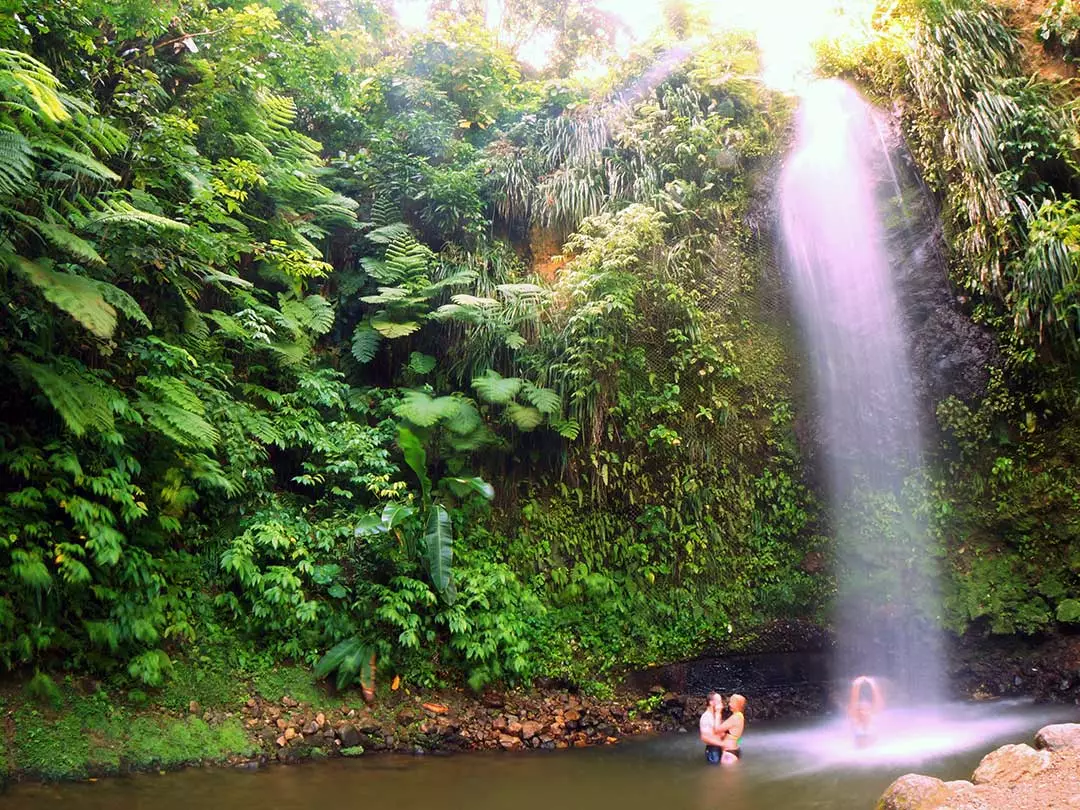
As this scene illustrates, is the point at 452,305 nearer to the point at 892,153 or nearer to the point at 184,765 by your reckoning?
the point at 184,765

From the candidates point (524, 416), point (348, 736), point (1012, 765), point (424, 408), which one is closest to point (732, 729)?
point (1012, 765)

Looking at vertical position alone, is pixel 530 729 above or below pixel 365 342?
below

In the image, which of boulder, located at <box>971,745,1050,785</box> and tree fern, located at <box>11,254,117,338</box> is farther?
tree fern, located at <box>11,254,117,338</box>

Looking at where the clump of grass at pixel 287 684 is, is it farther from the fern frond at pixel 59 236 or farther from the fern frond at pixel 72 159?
the fern frond at pixel 72 159

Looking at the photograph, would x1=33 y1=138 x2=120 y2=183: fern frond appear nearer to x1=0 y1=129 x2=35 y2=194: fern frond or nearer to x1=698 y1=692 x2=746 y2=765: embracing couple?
x1=0 y1=129 x2=35 y2=194: fern frond

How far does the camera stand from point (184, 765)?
448cm

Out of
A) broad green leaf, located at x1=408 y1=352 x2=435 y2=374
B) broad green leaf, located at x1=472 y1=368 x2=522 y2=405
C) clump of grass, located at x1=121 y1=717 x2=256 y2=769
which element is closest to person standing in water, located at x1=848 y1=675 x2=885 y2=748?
broad green leaf, located at x1=472 y1=368 x2=522 y2=405

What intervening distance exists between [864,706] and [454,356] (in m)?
5.18

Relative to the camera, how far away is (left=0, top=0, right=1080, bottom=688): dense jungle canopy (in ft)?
16.0

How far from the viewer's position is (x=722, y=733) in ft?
17.1

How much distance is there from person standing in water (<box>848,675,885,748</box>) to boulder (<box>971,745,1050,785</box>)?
6.81 feet

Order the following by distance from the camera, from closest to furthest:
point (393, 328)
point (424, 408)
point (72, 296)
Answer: point (72, 296) → point (424, 408) → point (393, 328)

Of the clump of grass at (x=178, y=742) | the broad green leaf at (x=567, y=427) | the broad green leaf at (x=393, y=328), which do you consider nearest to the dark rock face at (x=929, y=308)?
the broad green leaf at (x=567, y=427)

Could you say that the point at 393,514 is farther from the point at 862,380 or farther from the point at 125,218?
the point at 862,380
